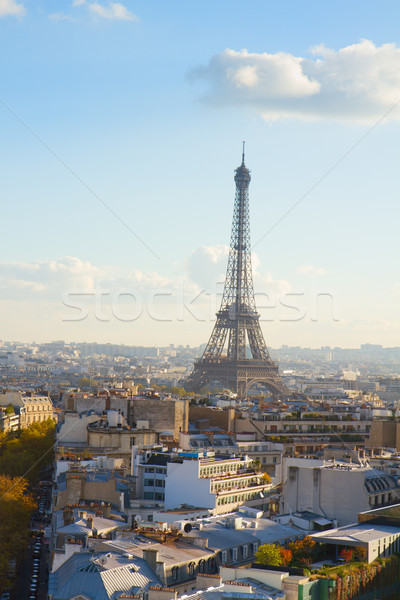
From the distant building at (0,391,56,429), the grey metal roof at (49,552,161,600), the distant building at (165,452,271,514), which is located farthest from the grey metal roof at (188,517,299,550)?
the distant building at (0,391,56,429)

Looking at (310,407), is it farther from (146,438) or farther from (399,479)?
(399,479)

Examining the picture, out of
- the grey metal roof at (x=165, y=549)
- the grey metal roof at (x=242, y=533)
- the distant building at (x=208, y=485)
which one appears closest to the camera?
the grey metal roof at (x=165, y=549)

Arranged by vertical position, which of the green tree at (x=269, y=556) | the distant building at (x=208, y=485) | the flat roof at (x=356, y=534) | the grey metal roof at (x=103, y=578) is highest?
the distant building at (x=208, y=485)

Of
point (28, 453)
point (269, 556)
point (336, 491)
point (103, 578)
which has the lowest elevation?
point (103, 578)

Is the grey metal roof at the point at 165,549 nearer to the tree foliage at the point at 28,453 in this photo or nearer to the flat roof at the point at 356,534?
the flat roof at the point at 356,534

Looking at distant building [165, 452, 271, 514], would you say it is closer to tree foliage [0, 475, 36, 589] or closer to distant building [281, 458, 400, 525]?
distant building [281, 458, 400, 525]

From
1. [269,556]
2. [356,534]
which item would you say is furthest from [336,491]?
[269,556]

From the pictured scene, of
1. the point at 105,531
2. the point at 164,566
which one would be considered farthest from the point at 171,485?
the point at 164,566

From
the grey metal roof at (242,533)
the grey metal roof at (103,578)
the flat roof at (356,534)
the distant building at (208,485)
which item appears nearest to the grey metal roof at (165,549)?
the grey metal roof at (103,578)

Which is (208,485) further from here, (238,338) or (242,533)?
(238,338)
